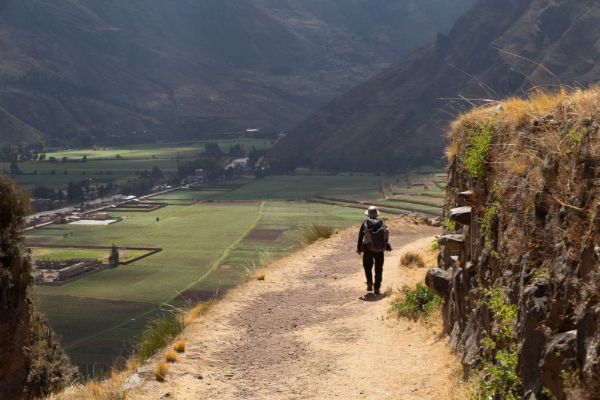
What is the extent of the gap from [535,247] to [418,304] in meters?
7.62

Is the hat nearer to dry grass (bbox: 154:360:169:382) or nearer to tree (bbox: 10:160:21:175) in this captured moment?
dry grass (bbox: 154:360:169:382)

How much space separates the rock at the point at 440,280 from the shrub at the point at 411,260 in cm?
751

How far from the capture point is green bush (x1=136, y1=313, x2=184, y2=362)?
1458cm

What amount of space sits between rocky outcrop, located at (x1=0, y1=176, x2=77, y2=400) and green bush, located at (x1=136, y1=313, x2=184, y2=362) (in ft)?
27.0

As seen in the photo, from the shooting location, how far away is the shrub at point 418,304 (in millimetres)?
15109

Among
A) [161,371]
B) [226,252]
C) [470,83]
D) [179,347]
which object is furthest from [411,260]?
[470,83]

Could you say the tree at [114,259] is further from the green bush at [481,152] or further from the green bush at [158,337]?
the green bush at [481,152]

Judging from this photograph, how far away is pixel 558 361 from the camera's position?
672cm

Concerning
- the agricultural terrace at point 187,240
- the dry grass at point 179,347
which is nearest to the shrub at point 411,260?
the agricultural terrace at point 187,240

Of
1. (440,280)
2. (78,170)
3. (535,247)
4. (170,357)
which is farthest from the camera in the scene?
(78,170)

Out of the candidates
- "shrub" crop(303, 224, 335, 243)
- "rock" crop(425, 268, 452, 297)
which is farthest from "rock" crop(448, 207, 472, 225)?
"shrub" crop(303, 224, 335, 243)

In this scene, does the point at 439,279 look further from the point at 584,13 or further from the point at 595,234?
the point at 584,13

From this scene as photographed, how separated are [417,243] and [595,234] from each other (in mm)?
19850

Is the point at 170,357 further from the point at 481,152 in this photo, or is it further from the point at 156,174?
the point at 156,174
